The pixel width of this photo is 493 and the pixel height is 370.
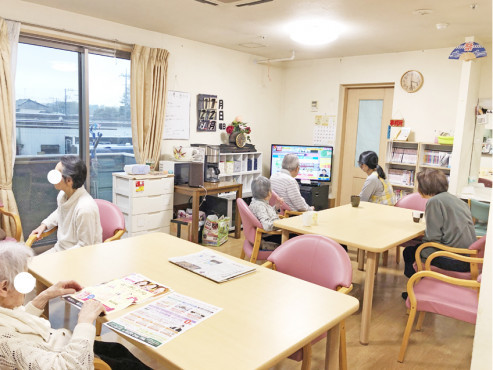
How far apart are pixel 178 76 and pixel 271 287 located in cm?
393

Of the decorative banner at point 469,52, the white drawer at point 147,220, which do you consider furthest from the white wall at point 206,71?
the decorative banner at point 469,52

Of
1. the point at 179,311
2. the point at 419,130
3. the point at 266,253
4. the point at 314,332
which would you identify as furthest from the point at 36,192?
the point at 419,130

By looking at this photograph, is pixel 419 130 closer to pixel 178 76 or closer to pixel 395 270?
pixel 395 270

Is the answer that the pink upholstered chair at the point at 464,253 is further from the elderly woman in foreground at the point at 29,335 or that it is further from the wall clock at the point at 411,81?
the wall clock at the point at 411,81

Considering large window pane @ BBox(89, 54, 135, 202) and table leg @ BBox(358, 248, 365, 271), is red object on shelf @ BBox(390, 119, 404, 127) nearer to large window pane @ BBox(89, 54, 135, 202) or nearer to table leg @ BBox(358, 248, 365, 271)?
table leg @ BBox(358, 248, 365, 271)

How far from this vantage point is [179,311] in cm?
158

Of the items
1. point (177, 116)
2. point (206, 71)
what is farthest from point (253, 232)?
point (206, 71)

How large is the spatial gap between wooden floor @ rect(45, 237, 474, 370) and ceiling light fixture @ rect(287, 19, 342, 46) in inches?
97.7

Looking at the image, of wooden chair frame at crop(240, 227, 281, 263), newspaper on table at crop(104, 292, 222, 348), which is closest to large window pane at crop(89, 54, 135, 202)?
wooden chair frame at crop(240, 227, 281, 263)

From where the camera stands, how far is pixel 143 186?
449 cm

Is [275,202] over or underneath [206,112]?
underneath

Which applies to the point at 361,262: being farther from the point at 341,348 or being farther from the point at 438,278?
the point at 341,348

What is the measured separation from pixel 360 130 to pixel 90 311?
5424mm

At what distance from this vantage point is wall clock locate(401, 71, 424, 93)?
5.39 metres
